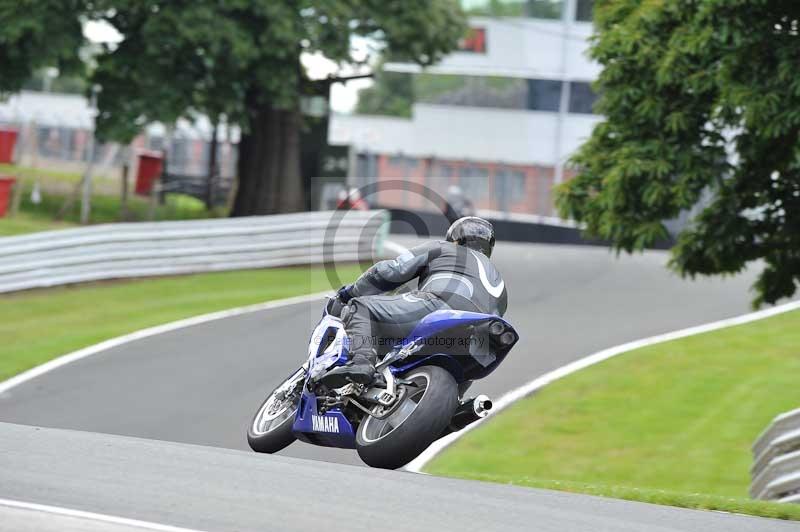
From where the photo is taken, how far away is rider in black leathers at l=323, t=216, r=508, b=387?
8289mm

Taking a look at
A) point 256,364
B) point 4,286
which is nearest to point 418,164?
point 4,286

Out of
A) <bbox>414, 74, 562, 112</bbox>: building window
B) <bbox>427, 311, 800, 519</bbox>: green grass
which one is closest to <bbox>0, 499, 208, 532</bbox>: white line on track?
<bbox>427, 311, 800, 519</bbox>: green grass

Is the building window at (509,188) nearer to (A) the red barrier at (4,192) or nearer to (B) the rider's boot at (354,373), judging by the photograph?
(A) the red barrier at (4,192)

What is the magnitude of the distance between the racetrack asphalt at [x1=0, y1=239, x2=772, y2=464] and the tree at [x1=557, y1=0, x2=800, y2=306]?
3.08m

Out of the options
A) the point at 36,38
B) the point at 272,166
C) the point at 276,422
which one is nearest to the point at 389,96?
the point at 272,166

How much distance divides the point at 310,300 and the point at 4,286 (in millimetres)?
4825

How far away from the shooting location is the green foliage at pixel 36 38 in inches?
969

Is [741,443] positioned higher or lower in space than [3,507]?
lower

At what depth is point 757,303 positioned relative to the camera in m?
14.6

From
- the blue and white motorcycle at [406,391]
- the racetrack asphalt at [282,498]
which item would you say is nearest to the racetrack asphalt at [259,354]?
the blue and white motorcycle at [406,391]

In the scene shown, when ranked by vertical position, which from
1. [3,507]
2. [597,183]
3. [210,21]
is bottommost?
[3,507]

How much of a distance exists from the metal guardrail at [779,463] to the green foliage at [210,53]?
53.9 feet

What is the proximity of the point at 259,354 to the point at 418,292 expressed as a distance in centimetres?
808

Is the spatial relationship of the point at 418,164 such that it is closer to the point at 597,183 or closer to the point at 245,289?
the point at 245,289
